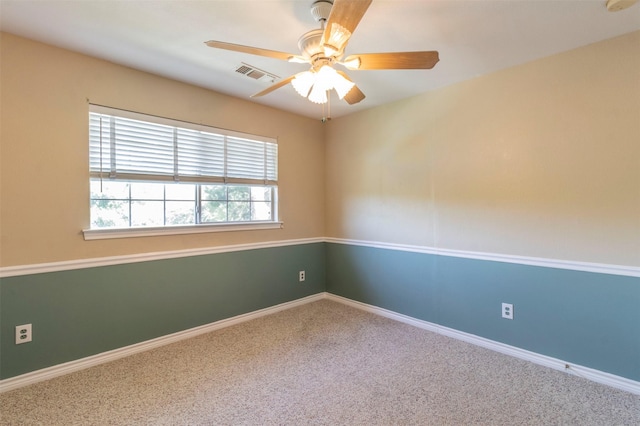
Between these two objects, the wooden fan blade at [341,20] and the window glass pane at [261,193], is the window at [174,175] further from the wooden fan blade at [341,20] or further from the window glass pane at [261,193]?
the wooden fan blade at [341,20]

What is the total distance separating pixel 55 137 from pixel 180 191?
3.20 feet

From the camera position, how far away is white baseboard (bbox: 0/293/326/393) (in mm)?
2107

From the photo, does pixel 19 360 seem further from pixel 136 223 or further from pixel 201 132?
pixel 201 132

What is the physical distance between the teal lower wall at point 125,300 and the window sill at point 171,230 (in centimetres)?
25

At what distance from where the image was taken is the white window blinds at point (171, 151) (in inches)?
96.6

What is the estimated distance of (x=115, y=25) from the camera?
1961 millimetres

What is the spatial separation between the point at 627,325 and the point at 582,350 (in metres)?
0.34

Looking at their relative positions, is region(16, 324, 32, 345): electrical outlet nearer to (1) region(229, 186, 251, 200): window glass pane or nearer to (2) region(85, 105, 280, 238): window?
(2) region(85, 105, 280, 238): window

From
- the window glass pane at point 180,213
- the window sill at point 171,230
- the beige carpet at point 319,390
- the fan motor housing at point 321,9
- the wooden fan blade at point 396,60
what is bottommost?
the beige carpet at point 319,390

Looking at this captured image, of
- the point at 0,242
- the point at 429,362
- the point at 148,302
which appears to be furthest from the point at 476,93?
the point at 0,242

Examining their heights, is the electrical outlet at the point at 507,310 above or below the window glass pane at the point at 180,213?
below

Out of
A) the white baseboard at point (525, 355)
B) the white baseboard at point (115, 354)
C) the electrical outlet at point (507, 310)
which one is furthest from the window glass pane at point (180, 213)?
the electrical outlet at point (507, 310)

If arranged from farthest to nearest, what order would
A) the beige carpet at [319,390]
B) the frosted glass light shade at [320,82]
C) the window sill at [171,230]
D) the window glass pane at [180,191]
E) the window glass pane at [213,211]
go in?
the window glass pane at [213,211]
the window glass pane at [180,191]
the window sill at [171,230]
the beige carpet at [319,390]
the frosted glass light shade at [320,82]

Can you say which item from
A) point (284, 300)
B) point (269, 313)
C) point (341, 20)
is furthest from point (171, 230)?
point (341, 20)
